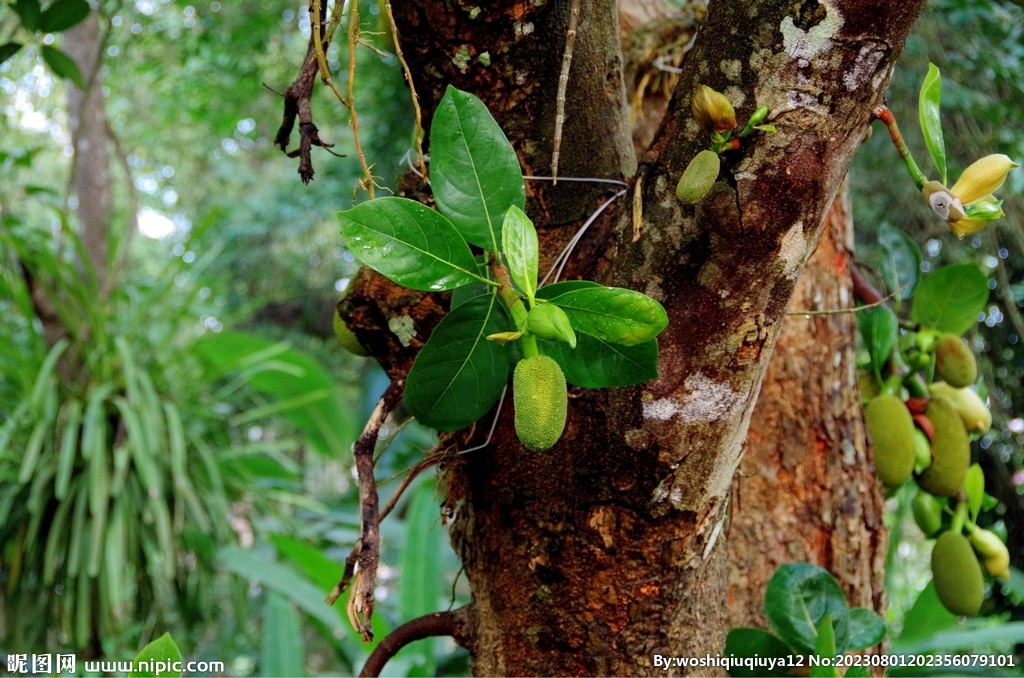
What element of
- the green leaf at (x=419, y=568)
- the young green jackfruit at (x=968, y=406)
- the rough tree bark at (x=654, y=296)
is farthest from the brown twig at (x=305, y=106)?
the green leaf at (x=419, y=568)

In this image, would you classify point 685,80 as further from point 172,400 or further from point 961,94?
point 172,400

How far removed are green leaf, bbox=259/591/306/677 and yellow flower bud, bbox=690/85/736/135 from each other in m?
1.06

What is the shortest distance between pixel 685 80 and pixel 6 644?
182 centimetres

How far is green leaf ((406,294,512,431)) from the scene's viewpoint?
0.39 metres

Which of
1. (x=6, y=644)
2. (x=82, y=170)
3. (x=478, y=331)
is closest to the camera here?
(x=478, y=331)

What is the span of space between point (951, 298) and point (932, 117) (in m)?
0.39

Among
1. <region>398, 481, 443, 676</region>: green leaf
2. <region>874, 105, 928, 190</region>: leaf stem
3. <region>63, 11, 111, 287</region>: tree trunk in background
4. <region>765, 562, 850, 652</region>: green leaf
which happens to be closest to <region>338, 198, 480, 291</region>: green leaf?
<region>874, 105, 928, 190</region>: leaf stem

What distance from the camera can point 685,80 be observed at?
17.8 inches

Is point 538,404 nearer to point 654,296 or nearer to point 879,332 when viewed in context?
point 654,296

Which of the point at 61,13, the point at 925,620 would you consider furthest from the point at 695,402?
the point at 925,620

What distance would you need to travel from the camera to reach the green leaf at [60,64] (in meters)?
0.80

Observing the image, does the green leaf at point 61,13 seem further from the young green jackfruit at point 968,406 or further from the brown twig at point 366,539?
the young green jackfruit at point 968,406

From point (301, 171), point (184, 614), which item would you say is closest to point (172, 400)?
point (184, 614)

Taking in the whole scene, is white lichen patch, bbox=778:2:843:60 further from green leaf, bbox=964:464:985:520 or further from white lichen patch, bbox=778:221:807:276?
green leaf, bbox=964:464:985:520
